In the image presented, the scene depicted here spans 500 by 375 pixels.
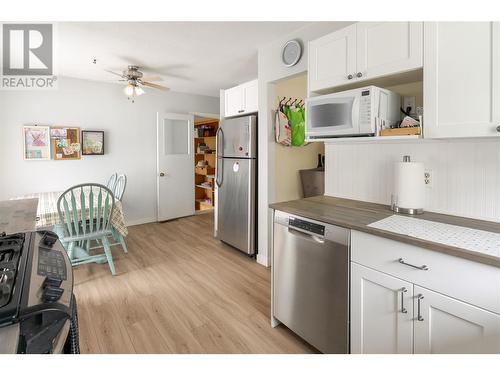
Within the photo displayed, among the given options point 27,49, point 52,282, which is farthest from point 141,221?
point 52,282

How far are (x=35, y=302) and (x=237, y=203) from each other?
271cm

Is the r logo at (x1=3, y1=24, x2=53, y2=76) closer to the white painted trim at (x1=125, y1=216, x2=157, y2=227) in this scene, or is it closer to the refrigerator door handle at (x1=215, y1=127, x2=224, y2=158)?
the refrigerator door handle at (x1=215, y1=127, x2=224, y2=158)

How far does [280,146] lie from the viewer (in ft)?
10.2

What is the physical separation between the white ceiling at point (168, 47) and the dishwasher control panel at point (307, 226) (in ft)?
6.07

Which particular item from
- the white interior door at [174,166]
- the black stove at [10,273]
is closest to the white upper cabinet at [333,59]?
the black stove at [10,273]

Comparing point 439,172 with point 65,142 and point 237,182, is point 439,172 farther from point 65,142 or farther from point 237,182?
point 65,142

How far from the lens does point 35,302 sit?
673mm

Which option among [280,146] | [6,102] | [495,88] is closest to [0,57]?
[6,102]

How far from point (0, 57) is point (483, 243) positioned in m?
4.44

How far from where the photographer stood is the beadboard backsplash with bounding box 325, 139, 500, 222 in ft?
4.86

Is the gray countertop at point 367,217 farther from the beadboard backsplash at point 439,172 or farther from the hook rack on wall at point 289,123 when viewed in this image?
the hook rack on wall at point 289,123

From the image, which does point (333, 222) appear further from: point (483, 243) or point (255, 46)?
point (255, 46)

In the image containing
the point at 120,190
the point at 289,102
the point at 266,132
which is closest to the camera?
the point at 266,132
